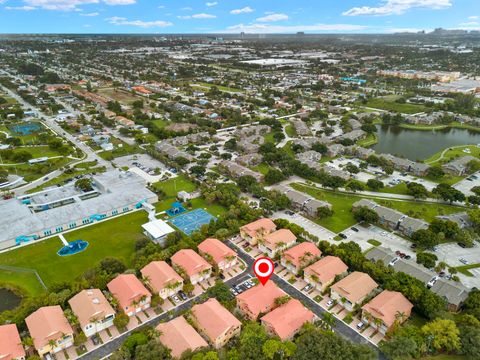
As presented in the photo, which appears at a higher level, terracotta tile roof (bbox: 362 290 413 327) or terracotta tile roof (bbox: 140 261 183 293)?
terracotta tile roof (bbox: 140 261 183 293)

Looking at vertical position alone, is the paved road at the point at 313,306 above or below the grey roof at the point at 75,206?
below

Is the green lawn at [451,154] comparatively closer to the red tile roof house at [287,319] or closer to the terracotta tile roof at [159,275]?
the red tile roof house at [287,319]

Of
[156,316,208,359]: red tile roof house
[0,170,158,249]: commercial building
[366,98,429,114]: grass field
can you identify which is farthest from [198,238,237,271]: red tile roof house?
[366,98,429,114]: grass field

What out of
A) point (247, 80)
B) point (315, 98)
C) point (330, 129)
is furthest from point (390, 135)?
point (247, 80)

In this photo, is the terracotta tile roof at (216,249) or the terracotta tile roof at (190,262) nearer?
the terracotta tile roof at (190,262)

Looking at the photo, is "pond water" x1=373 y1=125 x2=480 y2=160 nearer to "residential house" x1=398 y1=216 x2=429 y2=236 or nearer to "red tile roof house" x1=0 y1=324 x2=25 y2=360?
"residential house" x1=398 y1=216 x2=429 y2=236

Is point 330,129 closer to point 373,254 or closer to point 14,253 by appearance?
point 373,254

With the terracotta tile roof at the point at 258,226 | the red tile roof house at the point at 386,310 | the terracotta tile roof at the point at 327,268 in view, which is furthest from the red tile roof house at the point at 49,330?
the red tile roof house at the point at 386,310
